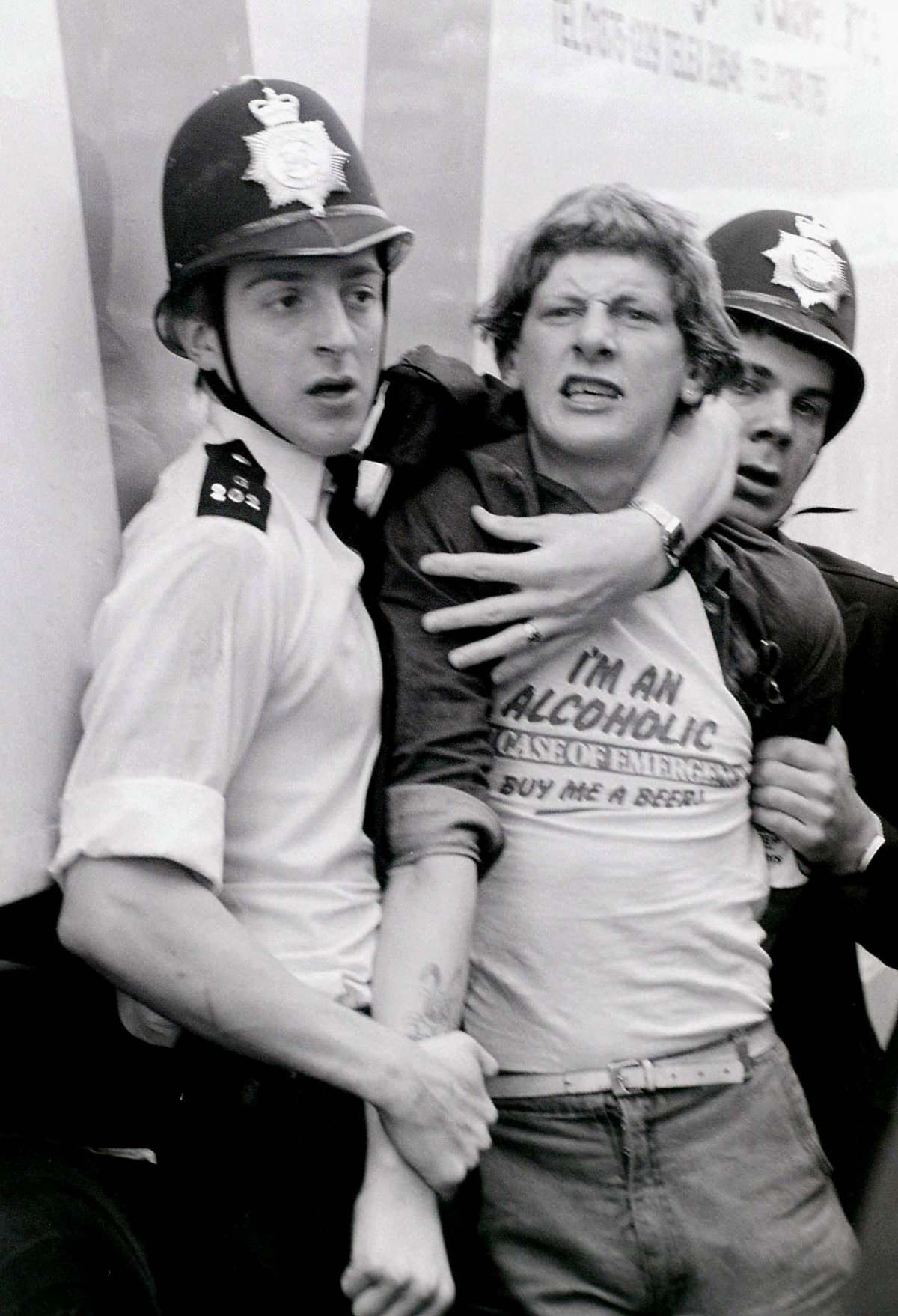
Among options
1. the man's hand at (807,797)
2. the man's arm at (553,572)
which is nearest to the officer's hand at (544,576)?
the man's arm at (553,572)

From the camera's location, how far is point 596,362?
1938 millimetres

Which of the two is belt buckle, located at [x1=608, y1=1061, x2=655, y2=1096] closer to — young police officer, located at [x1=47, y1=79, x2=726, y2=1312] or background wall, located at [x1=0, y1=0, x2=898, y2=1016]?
young police officer, located at [x1=47, y1=79, x2=726, y2=1312]

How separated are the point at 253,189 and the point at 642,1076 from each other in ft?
3.46

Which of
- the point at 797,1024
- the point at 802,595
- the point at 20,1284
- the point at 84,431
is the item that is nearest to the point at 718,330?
the point at 802,595

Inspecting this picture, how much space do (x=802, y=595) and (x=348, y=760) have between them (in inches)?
28.0

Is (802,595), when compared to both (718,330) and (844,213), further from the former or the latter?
(844,213)

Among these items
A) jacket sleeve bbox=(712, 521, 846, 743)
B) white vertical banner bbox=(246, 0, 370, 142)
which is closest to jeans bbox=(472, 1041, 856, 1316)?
jacket sleeve bbox=(712, 521, 846, 743)

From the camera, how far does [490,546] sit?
6.30 ft

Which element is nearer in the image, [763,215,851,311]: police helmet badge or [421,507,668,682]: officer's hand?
[421,507,668,682]: officer's hand

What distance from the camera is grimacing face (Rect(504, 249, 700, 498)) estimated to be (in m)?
1.94

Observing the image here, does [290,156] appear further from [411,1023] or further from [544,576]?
[411,1023]

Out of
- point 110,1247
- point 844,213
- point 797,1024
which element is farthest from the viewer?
point 844,213

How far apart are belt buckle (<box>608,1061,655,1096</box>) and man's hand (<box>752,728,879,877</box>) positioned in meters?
0.39

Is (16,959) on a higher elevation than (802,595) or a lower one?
lower
